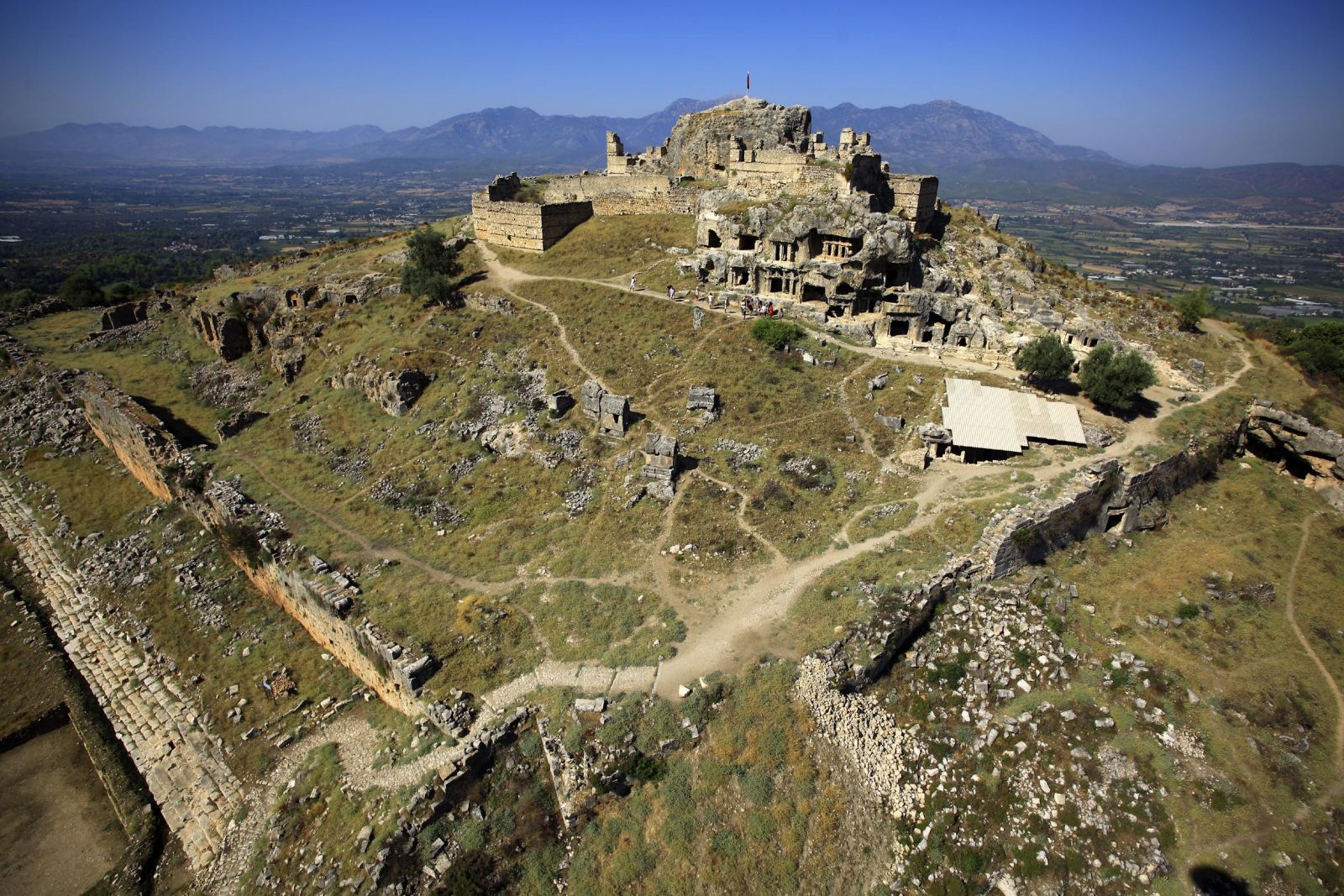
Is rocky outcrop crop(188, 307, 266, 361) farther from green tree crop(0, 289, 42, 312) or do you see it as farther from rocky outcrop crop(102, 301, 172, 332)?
green tree crop(0, 289, 42, 312)

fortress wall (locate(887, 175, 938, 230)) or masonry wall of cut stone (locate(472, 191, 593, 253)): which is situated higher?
fortress wall (locate(887, 175, 938, 230))

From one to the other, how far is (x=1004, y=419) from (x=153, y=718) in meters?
36.5

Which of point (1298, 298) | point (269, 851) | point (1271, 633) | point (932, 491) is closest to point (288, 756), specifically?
point (269, 851)

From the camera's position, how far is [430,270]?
47.5m

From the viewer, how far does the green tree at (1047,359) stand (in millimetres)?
32656

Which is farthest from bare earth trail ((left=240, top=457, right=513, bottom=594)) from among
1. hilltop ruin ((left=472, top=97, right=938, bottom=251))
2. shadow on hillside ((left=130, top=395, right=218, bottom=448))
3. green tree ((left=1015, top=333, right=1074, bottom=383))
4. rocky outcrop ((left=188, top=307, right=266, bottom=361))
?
hilltop ruin ((left=472, top=97, right=938, bottom=251))

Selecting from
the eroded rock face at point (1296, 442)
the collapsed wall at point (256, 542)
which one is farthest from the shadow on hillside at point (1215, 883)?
the eroded rock face at point (1296, 442)

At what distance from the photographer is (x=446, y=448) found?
113 feet

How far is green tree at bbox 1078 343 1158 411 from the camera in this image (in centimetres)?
3133

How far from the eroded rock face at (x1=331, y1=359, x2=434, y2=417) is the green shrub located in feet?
67.0

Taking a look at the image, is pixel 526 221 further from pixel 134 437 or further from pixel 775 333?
pixel 134 437

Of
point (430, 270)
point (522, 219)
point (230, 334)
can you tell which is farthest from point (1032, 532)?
point (230, 334)

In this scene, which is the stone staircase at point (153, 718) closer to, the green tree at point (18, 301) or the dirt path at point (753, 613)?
the dirt path at point (753, 613)

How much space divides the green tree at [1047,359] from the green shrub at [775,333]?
11768 mm
